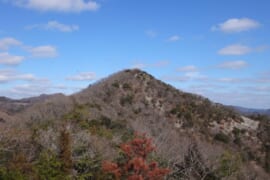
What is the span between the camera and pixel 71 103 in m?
54.6

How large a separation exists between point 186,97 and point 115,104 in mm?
13443

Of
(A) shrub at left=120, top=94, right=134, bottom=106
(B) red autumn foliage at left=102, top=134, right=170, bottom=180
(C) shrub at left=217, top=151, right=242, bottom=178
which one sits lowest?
(C) shrub at left=217, top=151, right=242, bottom=178

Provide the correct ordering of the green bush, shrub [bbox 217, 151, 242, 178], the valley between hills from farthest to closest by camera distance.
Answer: shrub [bbox 217, 151, 242, 178] < the valley between hills < the green bush

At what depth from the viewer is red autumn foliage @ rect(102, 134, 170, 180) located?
19.9 m

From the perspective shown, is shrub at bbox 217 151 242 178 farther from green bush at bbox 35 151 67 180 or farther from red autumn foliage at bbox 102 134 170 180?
green bush at bbox 35 151 67 180

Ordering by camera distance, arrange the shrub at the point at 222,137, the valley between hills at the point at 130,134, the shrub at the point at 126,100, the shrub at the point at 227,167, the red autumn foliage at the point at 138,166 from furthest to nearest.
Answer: the shrub at the point at 126,100
the shrub at the point at 222,137
the shrub at the point at 227,167
the valley between hills at the point at 130,134
the red autumn foliage at the point at 138,166

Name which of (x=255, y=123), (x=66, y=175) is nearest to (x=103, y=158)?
(x=66, y=175)

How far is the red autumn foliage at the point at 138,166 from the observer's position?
19891 millimetres

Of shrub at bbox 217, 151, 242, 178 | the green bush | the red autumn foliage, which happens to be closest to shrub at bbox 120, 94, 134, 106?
shrub at bbox 217, 151, 242, 178

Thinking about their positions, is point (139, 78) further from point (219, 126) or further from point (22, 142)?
point (22, 142)

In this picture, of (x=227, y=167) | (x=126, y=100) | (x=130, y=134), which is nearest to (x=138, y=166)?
(x=227, y=167)

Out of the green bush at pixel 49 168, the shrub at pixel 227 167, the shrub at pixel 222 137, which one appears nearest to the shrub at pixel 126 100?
the shrub at pixel 222 137

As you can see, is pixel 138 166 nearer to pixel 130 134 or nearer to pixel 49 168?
pixel 49 168

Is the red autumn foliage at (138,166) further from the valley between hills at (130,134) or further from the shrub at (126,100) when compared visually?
the shrub at (126,100)
